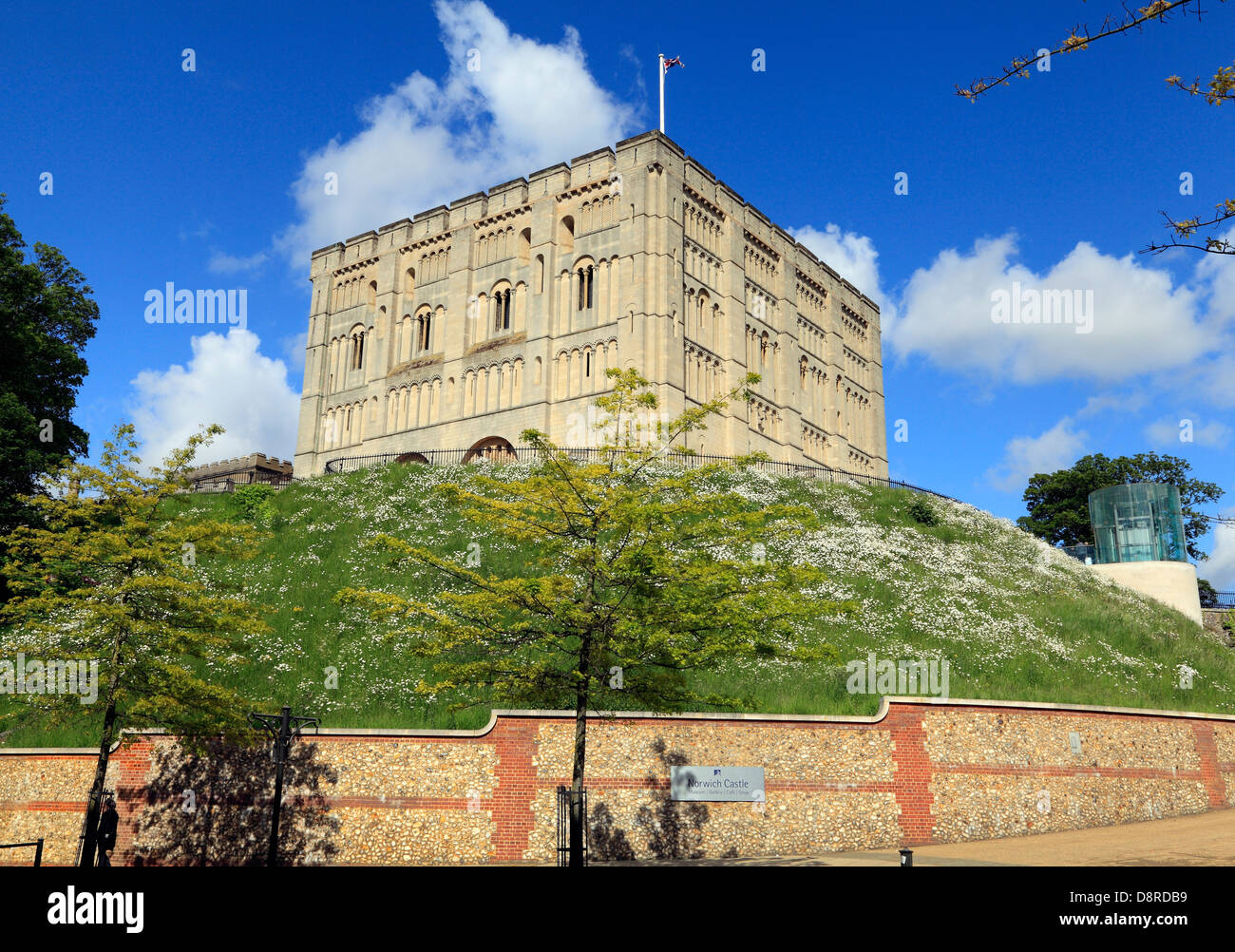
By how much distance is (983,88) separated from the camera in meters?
7.16

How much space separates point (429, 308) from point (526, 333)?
932 cm

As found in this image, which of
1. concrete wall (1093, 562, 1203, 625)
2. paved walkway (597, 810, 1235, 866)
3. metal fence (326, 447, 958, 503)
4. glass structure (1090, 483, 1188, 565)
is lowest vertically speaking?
paved walkway (597, 810, 1235, 866)

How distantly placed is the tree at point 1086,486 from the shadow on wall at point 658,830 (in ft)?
179

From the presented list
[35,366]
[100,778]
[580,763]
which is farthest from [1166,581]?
[35,366]

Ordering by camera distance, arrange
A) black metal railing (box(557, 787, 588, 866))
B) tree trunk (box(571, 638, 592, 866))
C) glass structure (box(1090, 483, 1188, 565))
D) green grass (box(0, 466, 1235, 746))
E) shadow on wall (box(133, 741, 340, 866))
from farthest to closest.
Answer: glass structure (box(1090, 483, 1188, 565)) → green grass (box(0, 466, 1235, 746)) → shadow on wall (box(133, 741, 340, 866)) → black metal railing (box(557, 787, 588, 866)) → tree trunk (box(571, 638, 592, 866))

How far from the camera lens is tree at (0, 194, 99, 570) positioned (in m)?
30.6

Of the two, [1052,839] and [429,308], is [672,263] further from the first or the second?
[1052,839]

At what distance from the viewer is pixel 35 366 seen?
33250mm

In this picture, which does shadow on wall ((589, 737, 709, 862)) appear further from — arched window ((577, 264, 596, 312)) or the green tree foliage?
arched window ((577, 264, 596, 312))

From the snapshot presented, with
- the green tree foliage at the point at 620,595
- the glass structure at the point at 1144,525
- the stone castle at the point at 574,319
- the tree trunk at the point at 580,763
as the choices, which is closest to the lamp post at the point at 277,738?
the green tree foliage at the point at 620,595

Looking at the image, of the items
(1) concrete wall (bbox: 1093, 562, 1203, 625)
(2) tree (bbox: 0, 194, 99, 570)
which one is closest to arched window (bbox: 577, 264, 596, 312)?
(2) tree (bbox: 0, 194, 99, 570)

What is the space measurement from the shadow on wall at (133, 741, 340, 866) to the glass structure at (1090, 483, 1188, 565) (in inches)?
1508
